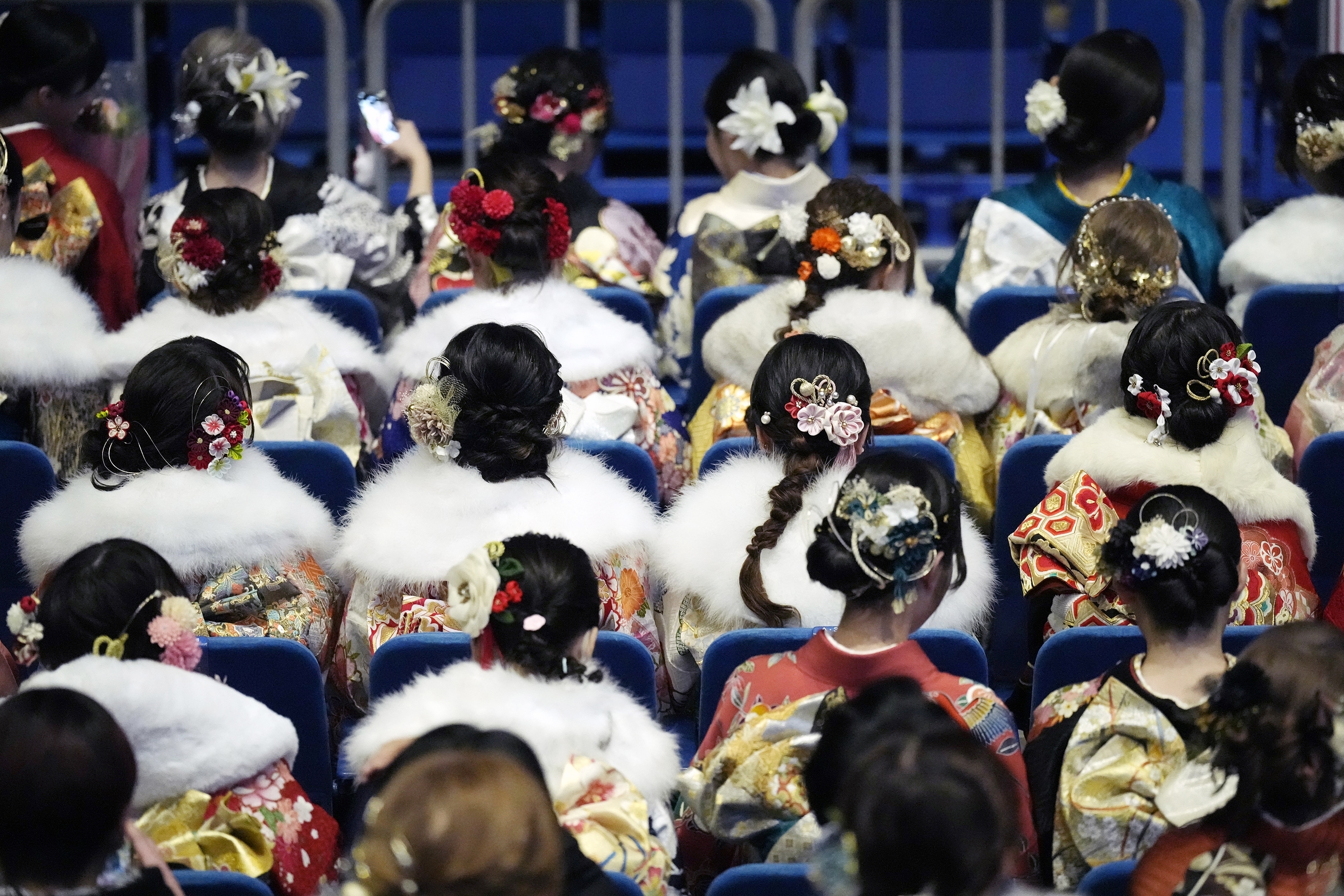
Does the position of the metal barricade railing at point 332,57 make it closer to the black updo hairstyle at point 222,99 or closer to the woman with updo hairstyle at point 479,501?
the black updo hairstyle at point 222,99

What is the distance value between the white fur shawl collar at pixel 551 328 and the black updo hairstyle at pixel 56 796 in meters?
1.83

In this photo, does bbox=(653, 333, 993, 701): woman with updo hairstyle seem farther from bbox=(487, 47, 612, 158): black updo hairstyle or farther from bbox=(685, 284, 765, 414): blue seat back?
bbox=(487, 47, 612, 158): black updo hairstyle

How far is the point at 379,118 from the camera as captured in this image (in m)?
4.97

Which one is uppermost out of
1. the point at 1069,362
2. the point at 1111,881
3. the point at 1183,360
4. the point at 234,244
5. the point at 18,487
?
the point at 234,244

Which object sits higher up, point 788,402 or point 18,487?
point 788,402

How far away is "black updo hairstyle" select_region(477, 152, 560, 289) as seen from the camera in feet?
12.5

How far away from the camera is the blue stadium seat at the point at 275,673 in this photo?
2.54 metres

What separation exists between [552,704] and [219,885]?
47 centimetres

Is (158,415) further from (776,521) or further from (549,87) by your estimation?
(549,87)

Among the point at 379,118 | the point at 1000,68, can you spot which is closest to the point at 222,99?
the point at 379,118

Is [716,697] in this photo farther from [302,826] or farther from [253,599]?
[253,599]

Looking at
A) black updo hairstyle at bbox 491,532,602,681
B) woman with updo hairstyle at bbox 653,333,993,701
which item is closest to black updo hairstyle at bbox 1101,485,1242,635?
woman with updo hairstyle at bbox 653,333,993,701

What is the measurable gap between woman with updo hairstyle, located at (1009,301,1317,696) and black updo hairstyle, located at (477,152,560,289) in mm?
1326

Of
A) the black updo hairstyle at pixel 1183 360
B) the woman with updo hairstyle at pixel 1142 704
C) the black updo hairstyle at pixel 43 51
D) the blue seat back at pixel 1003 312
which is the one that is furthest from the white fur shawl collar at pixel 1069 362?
→ the black updo hairstyle at pixel 43 51
